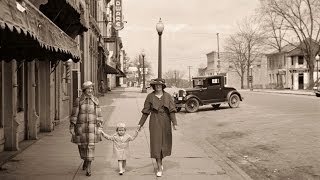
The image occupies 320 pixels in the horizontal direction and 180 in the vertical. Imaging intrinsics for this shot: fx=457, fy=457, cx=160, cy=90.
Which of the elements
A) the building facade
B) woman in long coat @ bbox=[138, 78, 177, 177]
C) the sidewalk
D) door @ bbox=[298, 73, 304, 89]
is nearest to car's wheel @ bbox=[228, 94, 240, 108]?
the building facade

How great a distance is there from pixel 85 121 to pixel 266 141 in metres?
6.55

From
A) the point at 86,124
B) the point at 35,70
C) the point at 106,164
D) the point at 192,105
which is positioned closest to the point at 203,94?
the point at 192,105

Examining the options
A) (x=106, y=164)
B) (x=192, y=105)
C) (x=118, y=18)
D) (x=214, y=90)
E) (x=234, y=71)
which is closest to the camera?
(x=106, y=164)

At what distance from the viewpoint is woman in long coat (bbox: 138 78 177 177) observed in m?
8.01

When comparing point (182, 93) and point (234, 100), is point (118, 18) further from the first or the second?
point (182, 93)

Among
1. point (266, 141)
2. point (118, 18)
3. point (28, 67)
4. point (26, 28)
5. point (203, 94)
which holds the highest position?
point (118, 18)

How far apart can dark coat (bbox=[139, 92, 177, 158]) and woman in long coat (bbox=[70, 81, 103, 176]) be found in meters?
0.93

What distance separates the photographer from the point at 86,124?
7930 mm

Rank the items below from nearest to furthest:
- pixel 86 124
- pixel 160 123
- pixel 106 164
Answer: pixel 86 124 < pixel 160 123 < pixel 106 164

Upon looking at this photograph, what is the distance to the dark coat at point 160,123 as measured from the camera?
8.01 metres

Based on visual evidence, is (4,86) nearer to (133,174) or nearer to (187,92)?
(133,174)

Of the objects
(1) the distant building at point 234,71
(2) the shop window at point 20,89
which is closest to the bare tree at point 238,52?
(1) the distant building at point 234,71

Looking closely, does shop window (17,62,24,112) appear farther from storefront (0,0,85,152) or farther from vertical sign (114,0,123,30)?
vertical sign (114,0,123,30)

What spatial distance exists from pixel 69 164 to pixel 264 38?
59.8 m
